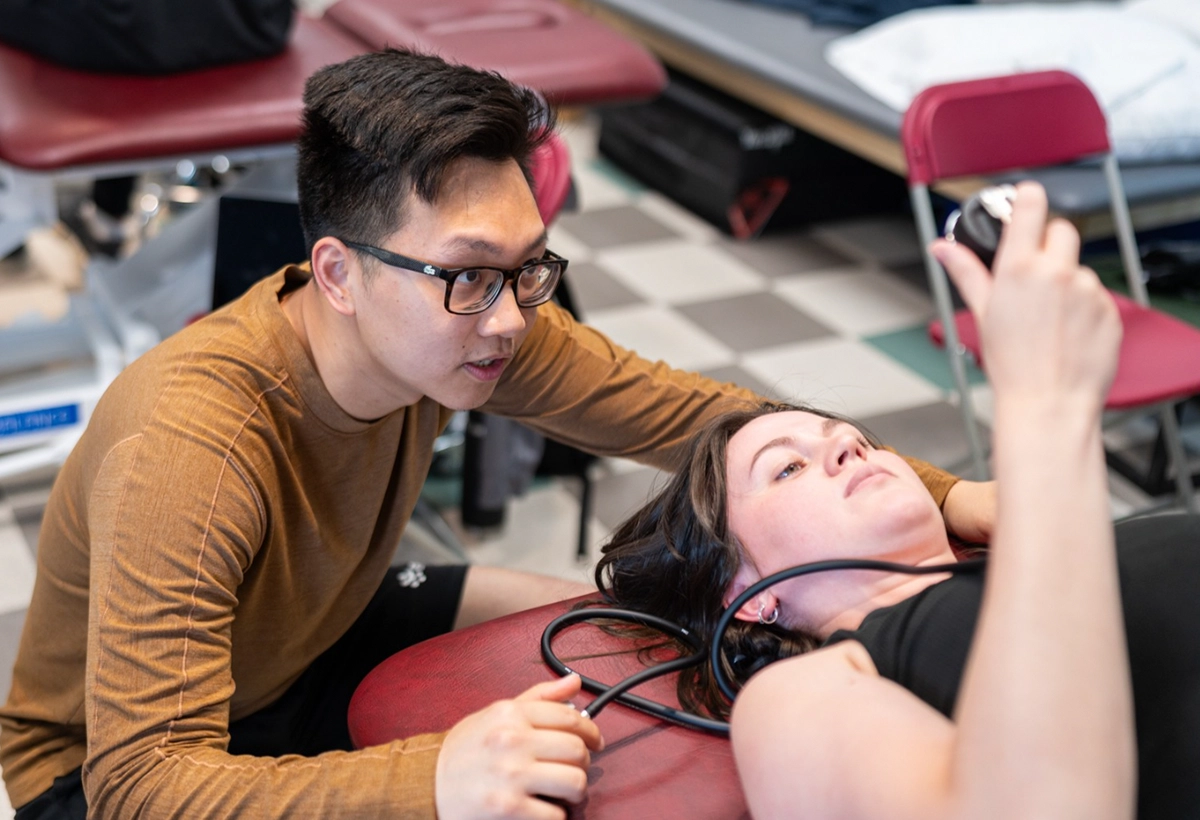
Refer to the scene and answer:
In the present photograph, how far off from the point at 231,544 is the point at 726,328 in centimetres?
237

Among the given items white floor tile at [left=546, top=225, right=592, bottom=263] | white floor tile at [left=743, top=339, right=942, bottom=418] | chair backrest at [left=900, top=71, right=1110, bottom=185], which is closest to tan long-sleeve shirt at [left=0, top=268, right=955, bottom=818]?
chair backrest at [left=900, top=71, right=1110, bottom=185]

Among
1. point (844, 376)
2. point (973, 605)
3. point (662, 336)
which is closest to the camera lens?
point (973, 605)

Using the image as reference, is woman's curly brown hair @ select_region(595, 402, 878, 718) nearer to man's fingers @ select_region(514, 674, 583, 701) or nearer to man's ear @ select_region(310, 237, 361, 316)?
man's fingers @ select_region(514, 674, 583, 701)

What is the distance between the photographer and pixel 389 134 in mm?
1200

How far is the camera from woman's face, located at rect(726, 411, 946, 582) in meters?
1.14

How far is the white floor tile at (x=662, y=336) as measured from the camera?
318 centimetres

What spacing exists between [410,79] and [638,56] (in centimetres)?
140

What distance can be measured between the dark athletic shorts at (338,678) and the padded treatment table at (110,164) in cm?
96

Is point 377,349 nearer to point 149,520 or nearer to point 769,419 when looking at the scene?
point 149,520

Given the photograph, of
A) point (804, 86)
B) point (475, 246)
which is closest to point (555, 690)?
point (475, 246)

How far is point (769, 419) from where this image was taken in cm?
126

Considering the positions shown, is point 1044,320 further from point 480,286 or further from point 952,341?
point 952,341

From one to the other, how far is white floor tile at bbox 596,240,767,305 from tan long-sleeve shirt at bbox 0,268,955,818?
6.56 feet

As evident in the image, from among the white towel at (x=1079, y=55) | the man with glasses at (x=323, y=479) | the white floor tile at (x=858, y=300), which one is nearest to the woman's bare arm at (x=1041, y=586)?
the man with glasses at (x=323, y=479)
